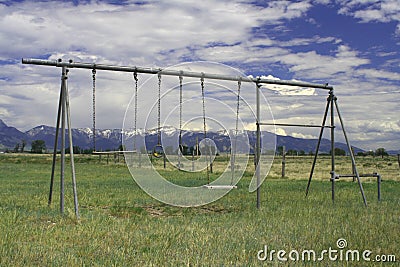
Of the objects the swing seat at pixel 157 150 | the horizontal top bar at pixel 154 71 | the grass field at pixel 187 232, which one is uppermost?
the horizontal top bar at pixel 154 71

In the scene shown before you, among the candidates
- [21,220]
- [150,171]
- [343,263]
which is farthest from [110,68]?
[343,263]

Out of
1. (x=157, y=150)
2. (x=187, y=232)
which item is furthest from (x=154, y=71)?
(x=187, y=232)

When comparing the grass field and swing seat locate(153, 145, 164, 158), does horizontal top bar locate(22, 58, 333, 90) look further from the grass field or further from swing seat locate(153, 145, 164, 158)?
the grass field

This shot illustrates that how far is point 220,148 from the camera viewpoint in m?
15.7

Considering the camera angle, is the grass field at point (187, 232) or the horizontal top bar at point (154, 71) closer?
the grass field at point (187, 232)

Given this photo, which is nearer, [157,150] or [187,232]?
[187,232]

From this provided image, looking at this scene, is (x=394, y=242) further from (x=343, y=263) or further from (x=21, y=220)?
(x=21, y=220)

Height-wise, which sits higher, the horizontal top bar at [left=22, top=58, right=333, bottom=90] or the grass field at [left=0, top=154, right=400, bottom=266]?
the horizontal top bar at [left=22, top=58, right=333, bottom=90]

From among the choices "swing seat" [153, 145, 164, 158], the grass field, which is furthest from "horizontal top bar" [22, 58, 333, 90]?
the grass field

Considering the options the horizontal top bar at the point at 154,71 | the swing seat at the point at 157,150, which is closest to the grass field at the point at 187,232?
the swing seat at the point at 157,150

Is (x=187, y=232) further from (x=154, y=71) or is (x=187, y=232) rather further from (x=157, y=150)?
(x=154, y=71)

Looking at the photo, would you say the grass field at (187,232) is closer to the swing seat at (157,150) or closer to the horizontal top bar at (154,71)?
the swing seat at (157,150)

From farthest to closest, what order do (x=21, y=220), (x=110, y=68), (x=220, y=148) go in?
(x=220, y=148)
(x=110, y=68)
(x=21, y=220)

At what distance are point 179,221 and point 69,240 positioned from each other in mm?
2849
